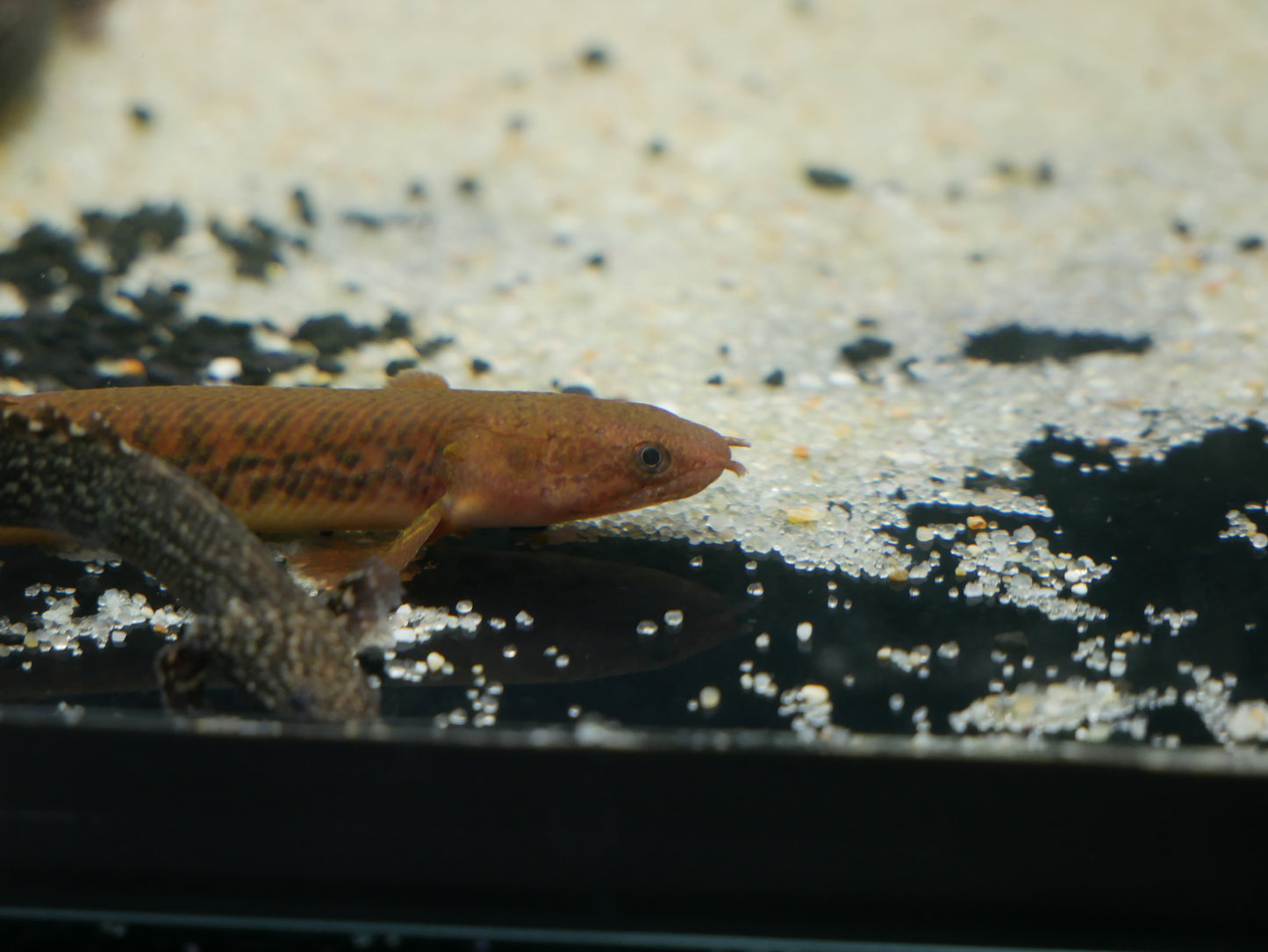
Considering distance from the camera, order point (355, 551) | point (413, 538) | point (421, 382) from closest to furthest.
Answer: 1. point (413, 538)
2. point (355, 551)
3. point (421, 382)

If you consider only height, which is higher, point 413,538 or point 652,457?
point 652,457

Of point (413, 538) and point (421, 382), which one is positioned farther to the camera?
point (421, 382)

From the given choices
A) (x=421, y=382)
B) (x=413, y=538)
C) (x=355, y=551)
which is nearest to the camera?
(x=413, y=538)

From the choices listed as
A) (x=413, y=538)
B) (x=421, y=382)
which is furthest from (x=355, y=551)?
(x=421, y=382)

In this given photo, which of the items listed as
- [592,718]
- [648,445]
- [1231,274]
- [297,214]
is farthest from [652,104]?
[592,718]

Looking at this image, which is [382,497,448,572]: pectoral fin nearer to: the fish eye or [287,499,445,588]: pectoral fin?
[287,499,445,588]: pectoral fin

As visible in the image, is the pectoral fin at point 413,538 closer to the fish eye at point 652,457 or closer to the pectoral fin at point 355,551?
the pectoral fin at point 355,551

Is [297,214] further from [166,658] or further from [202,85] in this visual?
[166,658]

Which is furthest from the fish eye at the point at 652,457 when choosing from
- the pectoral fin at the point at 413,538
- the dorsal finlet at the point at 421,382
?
the dorsal finlet at the point at 421,382

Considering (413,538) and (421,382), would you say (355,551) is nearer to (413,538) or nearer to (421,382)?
(413,538)
